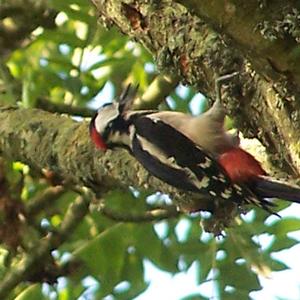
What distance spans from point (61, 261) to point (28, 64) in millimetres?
619

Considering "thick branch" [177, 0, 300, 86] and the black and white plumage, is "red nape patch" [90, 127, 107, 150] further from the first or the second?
"thick branch" [177, 0, 300, 86]

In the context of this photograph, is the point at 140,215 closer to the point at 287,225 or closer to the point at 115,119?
the point at 115,119

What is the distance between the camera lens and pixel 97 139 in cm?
246

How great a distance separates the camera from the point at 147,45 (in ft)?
7.02

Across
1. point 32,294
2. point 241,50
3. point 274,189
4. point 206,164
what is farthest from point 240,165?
point 241,50

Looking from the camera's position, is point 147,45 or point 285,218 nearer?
point 147,45

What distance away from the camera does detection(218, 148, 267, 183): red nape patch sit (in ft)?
7.79

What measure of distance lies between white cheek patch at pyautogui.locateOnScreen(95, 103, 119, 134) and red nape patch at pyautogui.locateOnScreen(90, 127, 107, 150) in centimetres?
15

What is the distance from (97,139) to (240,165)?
1.25 feet

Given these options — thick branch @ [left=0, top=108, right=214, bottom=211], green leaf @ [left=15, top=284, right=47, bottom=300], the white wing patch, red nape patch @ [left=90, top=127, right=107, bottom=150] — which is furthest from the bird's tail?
green leaf @ [left=15, top=284, right=47, bottom=300]

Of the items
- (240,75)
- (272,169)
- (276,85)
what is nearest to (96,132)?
(272,169)

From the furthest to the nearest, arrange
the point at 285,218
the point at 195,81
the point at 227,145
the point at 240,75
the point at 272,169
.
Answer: the point at 227,145 < the point at 285,218 < the point at 272,169 < the point at 195,81 < the point at 240,75

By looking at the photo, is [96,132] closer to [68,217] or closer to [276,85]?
[68,217]

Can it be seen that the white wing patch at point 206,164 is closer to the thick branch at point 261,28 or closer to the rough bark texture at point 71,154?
the rough bark texture at point 71,154
